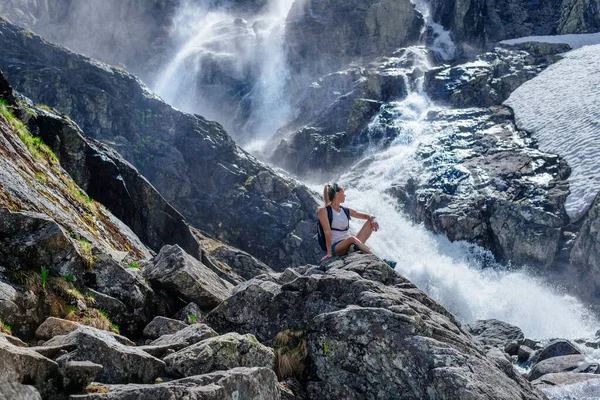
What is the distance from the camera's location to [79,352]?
562cm

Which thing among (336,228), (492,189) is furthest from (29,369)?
(492,189)

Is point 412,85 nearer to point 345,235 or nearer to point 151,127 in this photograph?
point 151,127

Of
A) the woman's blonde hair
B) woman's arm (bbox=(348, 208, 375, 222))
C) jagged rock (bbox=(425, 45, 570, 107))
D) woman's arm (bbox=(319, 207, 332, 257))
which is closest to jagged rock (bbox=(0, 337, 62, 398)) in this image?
woman's arm (bbox=(319, 207, 332, 257))

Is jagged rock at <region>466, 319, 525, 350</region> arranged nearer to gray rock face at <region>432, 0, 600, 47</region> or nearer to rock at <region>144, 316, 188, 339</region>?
rock at <region>144, 316, 188, 339</region>

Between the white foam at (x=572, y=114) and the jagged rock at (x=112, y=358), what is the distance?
4305 centimetres

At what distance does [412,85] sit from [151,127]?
35.2m

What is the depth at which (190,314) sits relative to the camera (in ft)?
29.5

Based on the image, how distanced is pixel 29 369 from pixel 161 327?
3217mm

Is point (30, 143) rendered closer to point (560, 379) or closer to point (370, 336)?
point (370, 336)

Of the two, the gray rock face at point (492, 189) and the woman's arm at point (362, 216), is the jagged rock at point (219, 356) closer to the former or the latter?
the woman's arm at point (362, 216)

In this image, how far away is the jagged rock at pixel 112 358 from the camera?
5.62 m

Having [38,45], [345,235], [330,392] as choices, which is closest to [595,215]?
[345,235]

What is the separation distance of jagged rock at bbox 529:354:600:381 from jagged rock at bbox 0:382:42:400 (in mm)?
15365

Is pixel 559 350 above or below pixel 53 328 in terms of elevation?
below
